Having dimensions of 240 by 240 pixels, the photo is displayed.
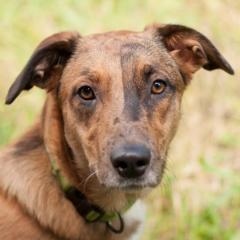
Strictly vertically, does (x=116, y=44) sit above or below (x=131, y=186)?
above

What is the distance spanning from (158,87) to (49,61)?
2.27 ft

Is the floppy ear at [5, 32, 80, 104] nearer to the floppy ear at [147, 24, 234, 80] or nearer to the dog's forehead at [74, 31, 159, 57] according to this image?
the dog's forehead at [74, 31, 159, 57]

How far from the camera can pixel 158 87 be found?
5.02 m

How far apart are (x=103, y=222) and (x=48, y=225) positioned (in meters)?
0.36

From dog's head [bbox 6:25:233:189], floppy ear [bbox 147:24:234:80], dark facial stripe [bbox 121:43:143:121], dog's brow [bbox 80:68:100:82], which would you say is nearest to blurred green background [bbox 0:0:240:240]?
floppy ear [bbox 147:24:234:80]

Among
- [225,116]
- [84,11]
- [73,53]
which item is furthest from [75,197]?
[84,11]

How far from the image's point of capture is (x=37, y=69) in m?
5.03

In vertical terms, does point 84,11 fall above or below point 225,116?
above

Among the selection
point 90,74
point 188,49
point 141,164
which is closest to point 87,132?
point 90,74

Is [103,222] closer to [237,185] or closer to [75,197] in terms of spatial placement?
[75,197]

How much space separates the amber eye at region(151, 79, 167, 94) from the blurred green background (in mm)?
1407

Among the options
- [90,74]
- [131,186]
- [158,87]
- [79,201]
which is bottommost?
[79,201]

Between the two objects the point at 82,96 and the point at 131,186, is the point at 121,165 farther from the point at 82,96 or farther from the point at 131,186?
the point at 82,96

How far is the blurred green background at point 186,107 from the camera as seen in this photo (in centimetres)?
700
